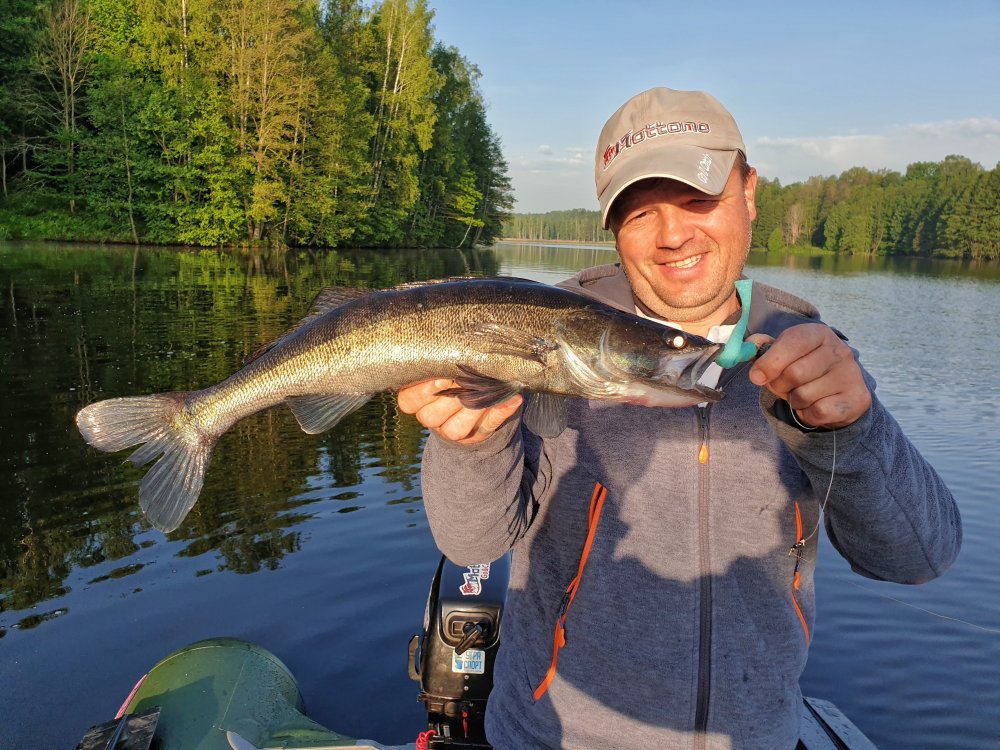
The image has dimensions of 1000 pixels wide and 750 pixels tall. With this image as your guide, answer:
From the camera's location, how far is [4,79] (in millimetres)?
38500

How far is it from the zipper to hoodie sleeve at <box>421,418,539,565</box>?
647mm

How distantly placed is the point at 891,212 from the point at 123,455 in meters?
129

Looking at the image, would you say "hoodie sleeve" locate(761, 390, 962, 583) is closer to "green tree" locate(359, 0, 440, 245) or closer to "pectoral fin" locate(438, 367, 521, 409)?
"pectoral fin" locate(438, 367, 521, 409)

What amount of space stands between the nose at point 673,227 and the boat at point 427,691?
1.97 metres

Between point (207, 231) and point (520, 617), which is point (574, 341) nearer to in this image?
point (520, 617)

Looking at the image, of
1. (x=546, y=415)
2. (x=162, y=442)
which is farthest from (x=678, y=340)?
(x=162, y=442)

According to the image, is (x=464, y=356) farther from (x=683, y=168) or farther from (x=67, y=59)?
(x=67, y=59)

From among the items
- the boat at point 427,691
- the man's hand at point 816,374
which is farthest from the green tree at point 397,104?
the man's hand at point 816,374

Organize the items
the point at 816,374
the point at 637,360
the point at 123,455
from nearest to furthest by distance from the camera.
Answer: the point at 816,374 → the point at 637,360 → the point at 123,455

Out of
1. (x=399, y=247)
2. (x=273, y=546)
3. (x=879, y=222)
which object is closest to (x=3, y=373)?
(x=273, y=546)

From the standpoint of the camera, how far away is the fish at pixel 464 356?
8.43 ft

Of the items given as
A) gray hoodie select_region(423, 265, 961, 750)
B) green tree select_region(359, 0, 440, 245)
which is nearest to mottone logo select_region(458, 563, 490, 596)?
gray hoodie select_region(423, 265, 961, 750)

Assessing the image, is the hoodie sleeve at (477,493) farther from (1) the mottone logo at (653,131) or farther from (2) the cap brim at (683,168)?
(1) the mottone logo at (653,131)

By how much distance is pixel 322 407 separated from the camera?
288 cm
